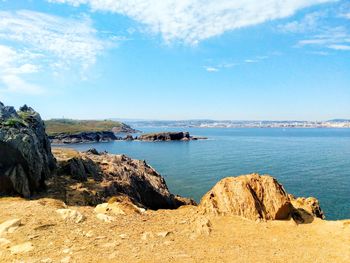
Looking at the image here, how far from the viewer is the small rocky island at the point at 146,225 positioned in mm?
19656

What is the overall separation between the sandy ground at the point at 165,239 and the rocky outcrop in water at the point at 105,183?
35.8ft

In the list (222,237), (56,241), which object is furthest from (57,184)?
(222,237)

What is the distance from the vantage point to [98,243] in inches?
804

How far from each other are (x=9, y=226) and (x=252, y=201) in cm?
1856

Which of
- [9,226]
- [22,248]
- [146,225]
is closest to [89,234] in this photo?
[22,248]

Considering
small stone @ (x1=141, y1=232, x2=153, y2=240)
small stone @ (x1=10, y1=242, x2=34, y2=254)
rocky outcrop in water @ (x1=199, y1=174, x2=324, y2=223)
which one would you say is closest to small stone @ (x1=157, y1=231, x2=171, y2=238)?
small stone @ (x1=141, y1=232, x2=153, y2=240)

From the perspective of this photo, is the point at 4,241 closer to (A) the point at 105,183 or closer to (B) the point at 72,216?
(B) the point at 72,216

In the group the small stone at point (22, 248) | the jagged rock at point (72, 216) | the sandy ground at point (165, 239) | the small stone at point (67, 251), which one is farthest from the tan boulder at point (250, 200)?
the small stone at point (22, 248)

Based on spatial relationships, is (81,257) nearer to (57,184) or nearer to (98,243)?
(98,243)

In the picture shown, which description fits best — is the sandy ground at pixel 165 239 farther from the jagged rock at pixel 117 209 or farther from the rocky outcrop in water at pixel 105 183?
the rocky outcrop in water at pixel 105 183

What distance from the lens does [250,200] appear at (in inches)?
1121

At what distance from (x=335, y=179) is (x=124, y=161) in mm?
54567

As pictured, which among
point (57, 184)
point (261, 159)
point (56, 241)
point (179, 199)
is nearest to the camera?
point (56, 241)

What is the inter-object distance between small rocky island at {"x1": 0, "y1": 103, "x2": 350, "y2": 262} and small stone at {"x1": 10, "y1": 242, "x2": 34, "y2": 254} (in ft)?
0.17
